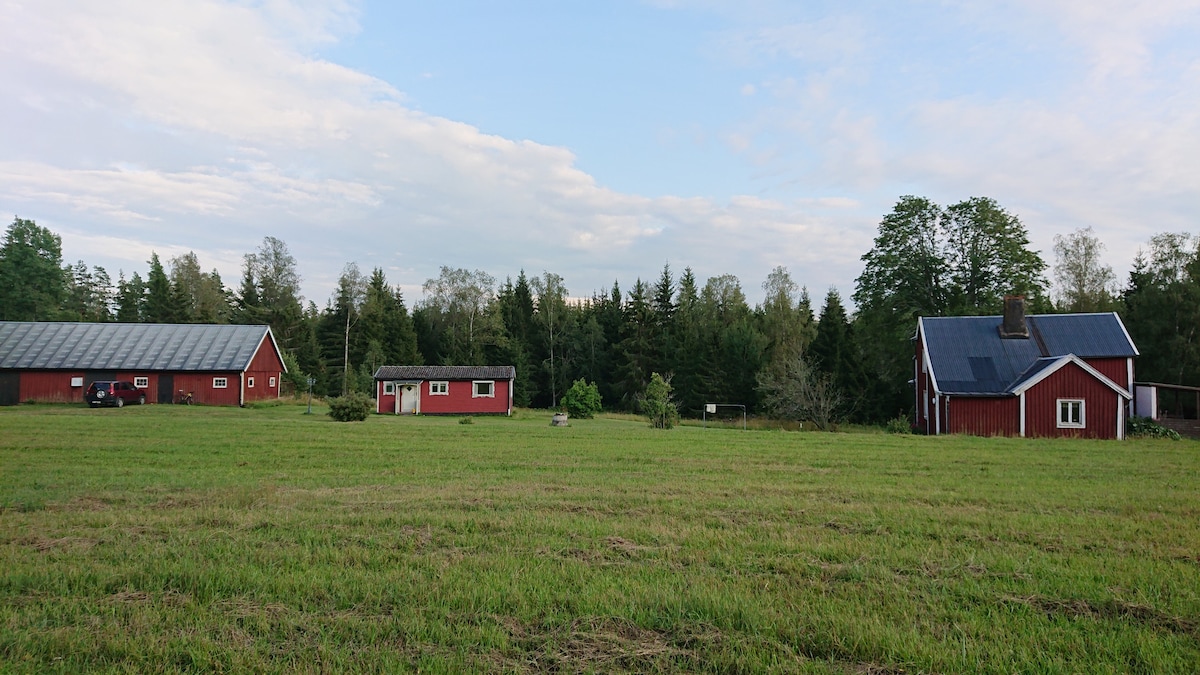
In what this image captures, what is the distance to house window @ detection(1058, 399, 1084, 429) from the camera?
99.9ft

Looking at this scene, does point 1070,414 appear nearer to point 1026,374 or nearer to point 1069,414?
point 1069,414

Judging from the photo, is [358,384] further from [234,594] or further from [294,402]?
[234,594]

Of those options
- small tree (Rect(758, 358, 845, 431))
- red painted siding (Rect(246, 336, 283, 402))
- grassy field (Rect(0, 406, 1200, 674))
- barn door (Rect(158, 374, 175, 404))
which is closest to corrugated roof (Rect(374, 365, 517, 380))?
red painted siding (Rect(246, 336, 283, 402))

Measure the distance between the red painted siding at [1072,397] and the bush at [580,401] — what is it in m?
23.6

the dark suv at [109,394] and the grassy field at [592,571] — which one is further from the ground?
the dark suv at [109,394]

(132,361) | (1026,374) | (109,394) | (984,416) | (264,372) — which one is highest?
(132,361)

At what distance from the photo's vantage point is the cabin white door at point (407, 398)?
1722 inches

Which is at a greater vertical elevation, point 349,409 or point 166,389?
point 166,389

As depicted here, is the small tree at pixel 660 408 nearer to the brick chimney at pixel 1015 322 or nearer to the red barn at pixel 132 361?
the brick chimney at pixel 1015 322

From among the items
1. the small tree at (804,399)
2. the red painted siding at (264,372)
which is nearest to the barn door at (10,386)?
Result: the red painted siding at (264,372)

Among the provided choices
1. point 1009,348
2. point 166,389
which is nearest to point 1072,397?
point 1009,348

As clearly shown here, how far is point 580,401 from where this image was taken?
44.3 m

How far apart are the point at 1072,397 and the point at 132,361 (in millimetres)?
50238

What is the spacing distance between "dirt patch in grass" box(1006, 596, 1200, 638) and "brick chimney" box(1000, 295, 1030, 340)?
109 feet
